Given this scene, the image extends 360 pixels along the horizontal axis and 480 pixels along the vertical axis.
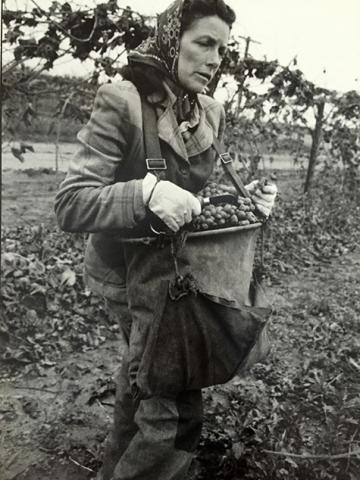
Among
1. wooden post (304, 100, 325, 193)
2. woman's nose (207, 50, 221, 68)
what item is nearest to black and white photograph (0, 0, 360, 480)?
woman's nose (207, 50, 221, 68)

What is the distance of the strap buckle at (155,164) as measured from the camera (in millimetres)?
1253

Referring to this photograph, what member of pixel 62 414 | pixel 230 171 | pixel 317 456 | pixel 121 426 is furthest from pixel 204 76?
pixel 62 414

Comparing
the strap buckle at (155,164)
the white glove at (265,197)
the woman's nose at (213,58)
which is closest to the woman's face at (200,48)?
the woman's nose at (213,58)

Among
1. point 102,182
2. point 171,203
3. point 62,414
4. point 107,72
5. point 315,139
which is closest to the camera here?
point 171,203

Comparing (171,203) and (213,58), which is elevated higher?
(213,58)

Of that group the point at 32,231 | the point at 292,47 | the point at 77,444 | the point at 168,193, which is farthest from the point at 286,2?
the point at 32,231

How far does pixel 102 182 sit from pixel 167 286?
306mm

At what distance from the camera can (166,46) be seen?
132 cm

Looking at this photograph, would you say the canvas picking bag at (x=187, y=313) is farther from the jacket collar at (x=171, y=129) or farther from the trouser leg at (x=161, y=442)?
the jacket collar at (x=171, y=129)

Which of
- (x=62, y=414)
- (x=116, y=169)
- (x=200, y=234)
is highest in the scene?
(x=116, y=169)

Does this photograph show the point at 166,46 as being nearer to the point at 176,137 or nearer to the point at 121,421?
the point at 176,137

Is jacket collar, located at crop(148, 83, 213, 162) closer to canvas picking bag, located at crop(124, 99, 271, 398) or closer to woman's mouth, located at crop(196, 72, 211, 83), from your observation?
woman's mouth, located at crop(196, 72, 211, 83)

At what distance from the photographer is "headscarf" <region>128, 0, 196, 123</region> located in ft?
4.23

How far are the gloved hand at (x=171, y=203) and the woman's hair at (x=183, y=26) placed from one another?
30 centimetres
